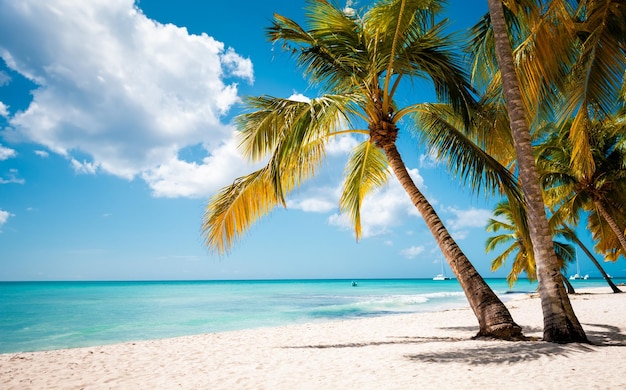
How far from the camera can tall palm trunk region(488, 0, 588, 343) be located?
220 inches

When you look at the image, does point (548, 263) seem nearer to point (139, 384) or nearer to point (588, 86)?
point (588, 86)

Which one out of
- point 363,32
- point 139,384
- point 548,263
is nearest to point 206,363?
point 139,384

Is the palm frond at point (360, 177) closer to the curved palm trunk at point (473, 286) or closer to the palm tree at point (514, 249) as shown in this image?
the curved palm trunk at point (473, 286)

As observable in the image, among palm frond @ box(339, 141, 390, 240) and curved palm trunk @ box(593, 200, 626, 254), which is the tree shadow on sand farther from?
curved palm trunk @ box(593, 200, 626, 254)

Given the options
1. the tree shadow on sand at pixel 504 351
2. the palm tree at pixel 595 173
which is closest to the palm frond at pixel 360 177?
the tree shadow on sand at pixel 504 351

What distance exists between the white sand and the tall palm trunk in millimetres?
374

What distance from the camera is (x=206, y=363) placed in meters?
5.98

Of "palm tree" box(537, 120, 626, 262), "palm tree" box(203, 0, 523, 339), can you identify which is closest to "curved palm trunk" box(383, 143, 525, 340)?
"palm tree" box(203, 0, 523, 339)

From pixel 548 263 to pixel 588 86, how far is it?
10.4ft

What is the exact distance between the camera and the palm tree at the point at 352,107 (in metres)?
6.59

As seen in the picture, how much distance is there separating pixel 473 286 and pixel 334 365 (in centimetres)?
291

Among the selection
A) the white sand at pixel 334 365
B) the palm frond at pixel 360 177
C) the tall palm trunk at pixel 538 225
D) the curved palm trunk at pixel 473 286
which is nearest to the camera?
the white sand at pixel 334 365

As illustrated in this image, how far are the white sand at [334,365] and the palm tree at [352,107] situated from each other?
160 centimetres

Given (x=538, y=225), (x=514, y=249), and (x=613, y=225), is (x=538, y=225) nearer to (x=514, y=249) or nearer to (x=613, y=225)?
(x=613, y=225)
